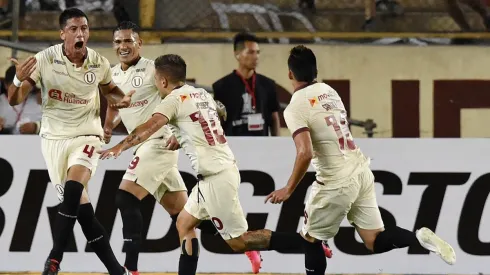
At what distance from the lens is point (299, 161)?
27.1ft

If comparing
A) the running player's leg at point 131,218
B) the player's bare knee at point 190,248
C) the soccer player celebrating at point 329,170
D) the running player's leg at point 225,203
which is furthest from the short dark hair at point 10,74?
the soccer player celebrating at point 329,170

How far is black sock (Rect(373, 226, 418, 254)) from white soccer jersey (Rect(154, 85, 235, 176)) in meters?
1.23

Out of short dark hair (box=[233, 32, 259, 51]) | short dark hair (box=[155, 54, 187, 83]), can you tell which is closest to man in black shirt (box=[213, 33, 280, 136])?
short dark hair (box=[233, 32, 259, 51])

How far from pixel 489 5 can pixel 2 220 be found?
5843mm

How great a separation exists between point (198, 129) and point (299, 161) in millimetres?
981

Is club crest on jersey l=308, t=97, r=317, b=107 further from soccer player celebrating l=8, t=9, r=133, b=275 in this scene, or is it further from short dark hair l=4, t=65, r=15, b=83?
short dark hair l=4, t=65, r=15, b=83

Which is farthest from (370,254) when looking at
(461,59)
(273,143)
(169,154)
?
(461,59)

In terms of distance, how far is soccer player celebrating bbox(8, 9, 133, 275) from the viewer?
30.2 ft

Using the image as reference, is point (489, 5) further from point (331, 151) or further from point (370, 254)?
point (331, 151)

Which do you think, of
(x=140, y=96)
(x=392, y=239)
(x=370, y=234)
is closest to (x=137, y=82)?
(x=140, y=96)

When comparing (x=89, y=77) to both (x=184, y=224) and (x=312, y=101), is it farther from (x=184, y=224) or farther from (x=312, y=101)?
(x=312, y=101)

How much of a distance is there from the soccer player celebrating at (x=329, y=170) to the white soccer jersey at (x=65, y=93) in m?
1.76

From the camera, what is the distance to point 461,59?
1303 cm

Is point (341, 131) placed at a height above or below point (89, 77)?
below
